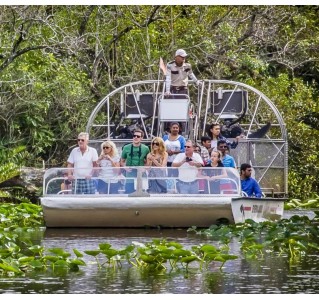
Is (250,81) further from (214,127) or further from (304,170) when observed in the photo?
(214,127)

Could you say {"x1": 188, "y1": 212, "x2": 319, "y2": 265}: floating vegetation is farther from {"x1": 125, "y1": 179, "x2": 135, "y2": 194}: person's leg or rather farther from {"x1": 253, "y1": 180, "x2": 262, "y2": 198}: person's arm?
{"x1": 125, "y1": 179, "x2": 135, "y2": 194}: person's leg

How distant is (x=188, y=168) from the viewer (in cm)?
1920

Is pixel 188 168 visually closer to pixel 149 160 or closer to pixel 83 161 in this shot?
pixel 149 160

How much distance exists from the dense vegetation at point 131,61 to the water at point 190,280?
12860mm

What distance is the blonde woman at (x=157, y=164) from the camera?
1917 centimetres

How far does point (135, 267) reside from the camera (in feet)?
46.2

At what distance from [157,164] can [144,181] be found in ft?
1.05

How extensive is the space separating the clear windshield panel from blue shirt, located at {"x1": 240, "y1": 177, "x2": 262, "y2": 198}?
0.81 metres

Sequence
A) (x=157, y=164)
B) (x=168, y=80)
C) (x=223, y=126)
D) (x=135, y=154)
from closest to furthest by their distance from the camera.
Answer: (x=157, y=164), (x=135, y=154), (x=168, y=80), (x=223, y=126)

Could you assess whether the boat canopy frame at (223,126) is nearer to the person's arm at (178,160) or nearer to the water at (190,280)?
the person's arm at (178,160)

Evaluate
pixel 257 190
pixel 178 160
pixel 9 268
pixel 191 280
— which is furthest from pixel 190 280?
pixel 257 190

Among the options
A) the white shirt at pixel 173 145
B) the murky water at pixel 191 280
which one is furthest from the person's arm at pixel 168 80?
the murky water at pixel 191 280

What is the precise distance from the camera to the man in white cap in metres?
21.8

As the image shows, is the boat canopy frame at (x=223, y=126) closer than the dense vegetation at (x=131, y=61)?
Yes
